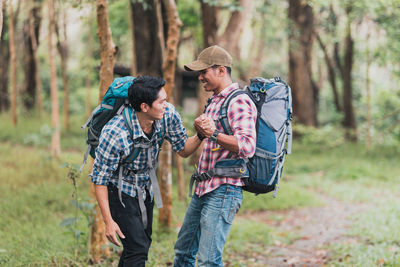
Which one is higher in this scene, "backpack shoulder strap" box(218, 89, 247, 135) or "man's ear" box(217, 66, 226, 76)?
"man's ear" box(217, 66, 226, 76)

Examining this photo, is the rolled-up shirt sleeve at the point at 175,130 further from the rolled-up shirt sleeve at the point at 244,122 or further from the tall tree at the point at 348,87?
the tall tree at the point at 348,87

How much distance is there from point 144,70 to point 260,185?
6.19m

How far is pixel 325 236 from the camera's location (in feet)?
20.8

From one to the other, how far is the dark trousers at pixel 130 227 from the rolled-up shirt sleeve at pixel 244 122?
93 centimetres

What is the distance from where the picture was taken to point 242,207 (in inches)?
313

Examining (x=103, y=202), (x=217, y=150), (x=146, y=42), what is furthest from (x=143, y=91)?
(x=146, y=42)

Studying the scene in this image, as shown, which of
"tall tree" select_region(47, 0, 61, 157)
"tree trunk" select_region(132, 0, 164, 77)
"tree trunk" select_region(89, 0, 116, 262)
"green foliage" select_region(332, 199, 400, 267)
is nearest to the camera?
"tree trunk" select_region(89, 0, 116, 262)

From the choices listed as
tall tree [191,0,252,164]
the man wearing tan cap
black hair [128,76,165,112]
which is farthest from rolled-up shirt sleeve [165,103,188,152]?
tall tree [191,0,252,164]

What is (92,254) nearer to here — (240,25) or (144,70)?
(144,70)

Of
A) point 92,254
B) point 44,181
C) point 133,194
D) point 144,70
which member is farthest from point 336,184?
point 133,194

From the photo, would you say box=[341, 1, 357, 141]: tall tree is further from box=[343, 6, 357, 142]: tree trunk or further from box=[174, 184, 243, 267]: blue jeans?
box=[174, 184, 243, 267]: blue jeans

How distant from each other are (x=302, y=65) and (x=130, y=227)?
1515 cm

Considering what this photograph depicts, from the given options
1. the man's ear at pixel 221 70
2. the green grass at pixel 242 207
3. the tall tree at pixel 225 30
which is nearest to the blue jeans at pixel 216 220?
the man's ear at pixel 221 70

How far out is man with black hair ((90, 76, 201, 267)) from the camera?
119 inches
